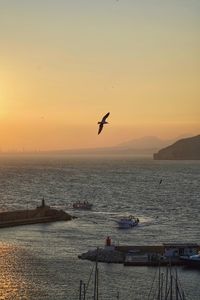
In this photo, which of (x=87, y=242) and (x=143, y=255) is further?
(x=87, y=242)

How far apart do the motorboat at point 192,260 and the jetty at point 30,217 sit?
1343 inches

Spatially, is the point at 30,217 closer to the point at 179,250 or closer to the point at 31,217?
the point at 31,217

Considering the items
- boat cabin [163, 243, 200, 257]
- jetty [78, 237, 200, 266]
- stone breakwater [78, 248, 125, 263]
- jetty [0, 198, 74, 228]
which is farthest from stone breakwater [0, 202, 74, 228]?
boat cabin [163, 243, 200, 257]

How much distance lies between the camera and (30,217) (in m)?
95.6

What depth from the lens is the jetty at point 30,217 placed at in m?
89.1

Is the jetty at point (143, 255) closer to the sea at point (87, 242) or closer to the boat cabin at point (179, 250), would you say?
the boat cabin at point (179, 250)

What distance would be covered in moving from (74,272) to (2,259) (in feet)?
31.2

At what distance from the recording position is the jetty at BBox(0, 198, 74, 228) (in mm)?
89125

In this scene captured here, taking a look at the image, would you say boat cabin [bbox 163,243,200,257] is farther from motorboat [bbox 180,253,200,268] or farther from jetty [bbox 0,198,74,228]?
jetty [bbox 0,198,74,228]

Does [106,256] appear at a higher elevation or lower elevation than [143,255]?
lower

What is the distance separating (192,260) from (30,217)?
41.5 m

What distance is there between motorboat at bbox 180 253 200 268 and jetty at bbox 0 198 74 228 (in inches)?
1343

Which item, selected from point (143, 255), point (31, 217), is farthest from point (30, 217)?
point (143, 255)

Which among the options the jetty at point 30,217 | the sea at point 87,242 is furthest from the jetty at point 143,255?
the jetty at point 30,217
